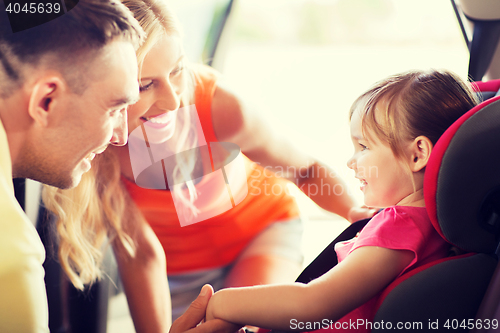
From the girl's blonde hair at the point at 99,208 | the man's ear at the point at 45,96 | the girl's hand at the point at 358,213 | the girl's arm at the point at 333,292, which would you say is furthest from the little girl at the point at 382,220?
the man's ear at the point at 45,96

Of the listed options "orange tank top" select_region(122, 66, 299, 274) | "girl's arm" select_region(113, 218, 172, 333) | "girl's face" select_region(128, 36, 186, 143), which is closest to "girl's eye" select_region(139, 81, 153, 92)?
"girl's face" select_region(128, 36, 186, 143)

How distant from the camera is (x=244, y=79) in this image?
3.21ft

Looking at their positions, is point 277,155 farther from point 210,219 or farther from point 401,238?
point 401,238

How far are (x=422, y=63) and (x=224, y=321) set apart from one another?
0.85 metres

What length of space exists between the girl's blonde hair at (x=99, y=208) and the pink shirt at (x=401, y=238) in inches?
17.6

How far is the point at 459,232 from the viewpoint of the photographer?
60cm

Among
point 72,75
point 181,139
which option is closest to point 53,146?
point 72,75

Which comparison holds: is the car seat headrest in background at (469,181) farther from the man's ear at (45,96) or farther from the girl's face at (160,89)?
the man's ear at (45,96)

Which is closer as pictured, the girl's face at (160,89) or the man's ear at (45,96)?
the man's ear at (45,96)

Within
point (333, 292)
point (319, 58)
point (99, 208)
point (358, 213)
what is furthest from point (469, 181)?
point (99, 208)

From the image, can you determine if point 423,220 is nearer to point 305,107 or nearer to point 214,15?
point 305,107

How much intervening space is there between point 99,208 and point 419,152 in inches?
28.1

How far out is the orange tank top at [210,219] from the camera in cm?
91

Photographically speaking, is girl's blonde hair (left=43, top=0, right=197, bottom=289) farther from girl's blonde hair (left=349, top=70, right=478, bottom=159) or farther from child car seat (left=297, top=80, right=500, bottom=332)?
child car seat (left=297, top=80, right=500, bottom=332)
